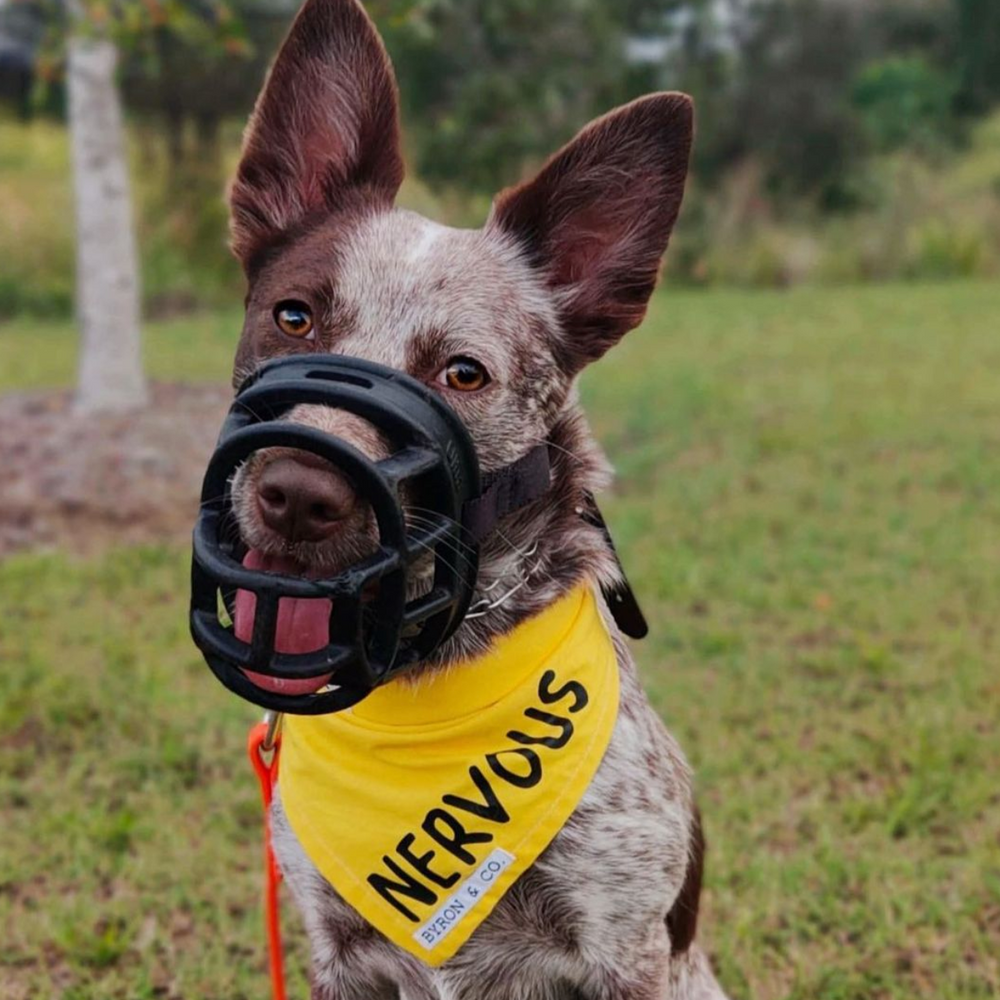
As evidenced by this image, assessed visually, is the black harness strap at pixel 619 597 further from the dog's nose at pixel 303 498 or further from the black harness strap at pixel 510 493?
the dog's nose at pixel 303 498

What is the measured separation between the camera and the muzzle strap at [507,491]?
217 centimetres

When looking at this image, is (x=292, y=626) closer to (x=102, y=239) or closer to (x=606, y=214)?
(x=606, y=214)

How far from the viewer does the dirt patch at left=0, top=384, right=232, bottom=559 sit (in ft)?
21.6

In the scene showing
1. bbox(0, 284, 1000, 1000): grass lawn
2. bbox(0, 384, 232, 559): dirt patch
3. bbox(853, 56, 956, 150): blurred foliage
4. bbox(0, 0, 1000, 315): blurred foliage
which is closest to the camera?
bbox(0, 284, 1000, 1000): grass lawn

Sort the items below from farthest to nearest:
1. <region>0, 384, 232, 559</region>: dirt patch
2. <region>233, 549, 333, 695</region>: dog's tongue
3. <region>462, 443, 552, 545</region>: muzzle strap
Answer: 1. <region>0, 384, 232, 559</region>: dirt patch
2. <region>462, 443, 552, 545</region>: muzzle strap
3. <region>233, 549, 333, 695</region>: dog's tongue

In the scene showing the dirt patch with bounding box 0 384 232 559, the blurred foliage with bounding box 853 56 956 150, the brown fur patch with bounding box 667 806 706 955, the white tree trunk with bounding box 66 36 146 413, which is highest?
the brown fur patch with bounding box 667 806 706 955

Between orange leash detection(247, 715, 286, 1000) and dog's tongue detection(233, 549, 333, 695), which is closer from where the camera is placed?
dog's tongue detection(233, 549, 333, 695)

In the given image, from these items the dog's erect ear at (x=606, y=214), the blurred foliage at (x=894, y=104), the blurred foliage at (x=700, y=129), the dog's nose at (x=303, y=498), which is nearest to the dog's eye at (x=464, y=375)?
the dog's erect ear at (x=606, y=214)

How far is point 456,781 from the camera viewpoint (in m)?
2.28

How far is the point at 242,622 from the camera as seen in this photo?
→ 1.94m

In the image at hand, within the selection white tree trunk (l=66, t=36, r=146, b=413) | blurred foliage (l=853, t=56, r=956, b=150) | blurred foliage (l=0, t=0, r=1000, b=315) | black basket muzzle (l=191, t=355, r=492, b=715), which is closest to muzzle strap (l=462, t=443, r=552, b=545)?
black basket muzzle (l=191, t=355, r=492, b=715)

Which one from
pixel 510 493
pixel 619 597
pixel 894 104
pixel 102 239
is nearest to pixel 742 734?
pixel 619 597

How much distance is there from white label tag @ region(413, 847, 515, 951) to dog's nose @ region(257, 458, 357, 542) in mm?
756

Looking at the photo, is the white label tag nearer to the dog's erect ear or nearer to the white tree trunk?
the dog's erect ear
